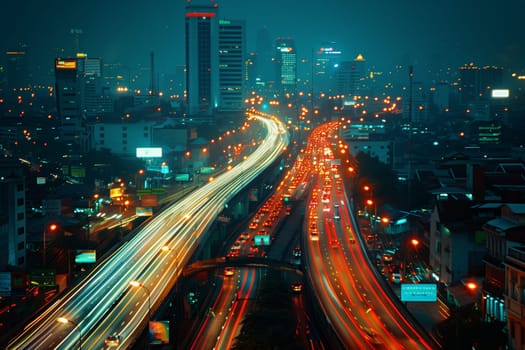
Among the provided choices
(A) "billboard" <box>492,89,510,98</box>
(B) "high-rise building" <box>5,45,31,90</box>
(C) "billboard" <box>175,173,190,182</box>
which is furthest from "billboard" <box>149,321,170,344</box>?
(B) "high-rise building" <box>5,45,31,90</box>

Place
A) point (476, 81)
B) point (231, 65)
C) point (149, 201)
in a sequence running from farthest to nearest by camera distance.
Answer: point (476, 81)
point (231, 65)
point (149, 201)

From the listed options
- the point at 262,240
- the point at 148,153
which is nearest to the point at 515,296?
the point at 262,240

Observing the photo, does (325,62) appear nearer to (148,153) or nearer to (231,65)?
(231,65)

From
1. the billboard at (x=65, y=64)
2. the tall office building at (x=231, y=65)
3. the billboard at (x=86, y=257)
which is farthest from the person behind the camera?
the tall office building at (x=231, y=65)

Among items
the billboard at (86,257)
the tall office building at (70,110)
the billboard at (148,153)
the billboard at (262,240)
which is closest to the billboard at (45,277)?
the billboard at (86,257)

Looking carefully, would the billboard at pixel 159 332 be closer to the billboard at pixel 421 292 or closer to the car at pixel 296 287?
the billboard at pixel 421 292

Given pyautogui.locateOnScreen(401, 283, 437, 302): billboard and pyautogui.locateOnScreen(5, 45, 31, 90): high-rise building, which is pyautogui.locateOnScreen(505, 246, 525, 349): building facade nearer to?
pyautogui.locateOnScreen(401, 283, 437, 302): billboard

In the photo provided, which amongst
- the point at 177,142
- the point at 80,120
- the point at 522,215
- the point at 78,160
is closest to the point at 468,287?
the point at 522,215
